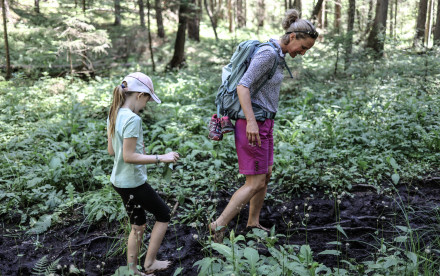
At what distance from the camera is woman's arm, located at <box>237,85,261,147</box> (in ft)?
11.0

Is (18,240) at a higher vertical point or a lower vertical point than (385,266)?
lower

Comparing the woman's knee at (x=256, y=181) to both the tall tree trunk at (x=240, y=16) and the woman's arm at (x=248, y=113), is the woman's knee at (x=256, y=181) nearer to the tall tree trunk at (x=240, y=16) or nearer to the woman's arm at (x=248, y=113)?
the woman's arm at (x=248, y=113)

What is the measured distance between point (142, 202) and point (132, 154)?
0.51 meters

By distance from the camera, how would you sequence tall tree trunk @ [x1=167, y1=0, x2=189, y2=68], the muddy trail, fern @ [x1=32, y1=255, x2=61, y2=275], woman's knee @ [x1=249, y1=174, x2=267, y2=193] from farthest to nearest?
tall tree trunk @ [x1=167, y1=0, x2=189, y2=68] < woman's knee @ [x1=249, y1=174, x2=267, y2=193] < the muddy trail < fern @ [x1=32, y1=255, x2=61, y2=275]

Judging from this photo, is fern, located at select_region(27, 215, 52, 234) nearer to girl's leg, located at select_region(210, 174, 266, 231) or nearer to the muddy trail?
the muddy trail

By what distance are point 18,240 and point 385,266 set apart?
3.92 metres

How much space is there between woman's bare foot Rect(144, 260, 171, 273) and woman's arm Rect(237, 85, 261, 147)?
147 centimetres

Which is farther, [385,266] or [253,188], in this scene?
[253,188]

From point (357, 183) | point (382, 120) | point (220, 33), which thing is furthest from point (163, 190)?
point (220, 33)

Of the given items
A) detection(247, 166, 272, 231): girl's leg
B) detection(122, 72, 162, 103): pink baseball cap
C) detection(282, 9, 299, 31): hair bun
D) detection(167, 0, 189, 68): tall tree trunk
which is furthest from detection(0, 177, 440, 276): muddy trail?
detection(167, 0, 189, 68): tall tree trunk

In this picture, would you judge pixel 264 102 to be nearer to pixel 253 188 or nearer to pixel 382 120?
pixel 253 188

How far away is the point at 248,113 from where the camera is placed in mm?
3369

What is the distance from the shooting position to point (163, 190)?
5.04 m

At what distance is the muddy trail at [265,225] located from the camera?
3.60m
